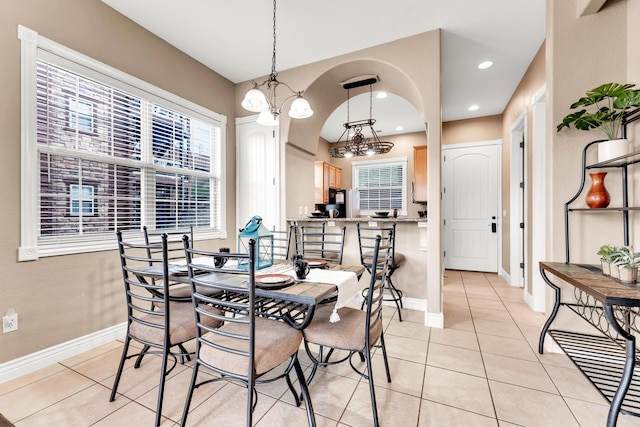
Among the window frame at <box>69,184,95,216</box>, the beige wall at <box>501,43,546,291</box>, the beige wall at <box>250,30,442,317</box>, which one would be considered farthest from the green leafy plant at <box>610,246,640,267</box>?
the window frame at <box>69,184,95,216</box>

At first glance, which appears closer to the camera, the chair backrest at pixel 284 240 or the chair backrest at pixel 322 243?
the chair backrest at pixel 322 243

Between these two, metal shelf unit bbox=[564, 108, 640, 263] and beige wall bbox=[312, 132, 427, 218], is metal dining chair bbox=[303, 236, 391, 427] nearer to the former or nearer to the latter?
metal shelf unit bbox=[564, 108, 640, 263]

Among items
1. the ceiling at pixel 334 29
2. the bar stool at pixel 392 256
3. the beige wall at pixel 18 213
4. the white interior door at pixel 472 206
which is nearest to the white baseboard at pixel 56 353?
the beige wall at pixel 18 213

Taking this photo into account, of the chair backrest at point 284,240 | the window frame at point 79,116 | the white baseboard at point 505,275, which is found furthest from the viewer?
the white baseboard at point 505,275

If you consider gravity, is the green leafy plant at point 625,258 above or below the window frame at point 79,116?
below

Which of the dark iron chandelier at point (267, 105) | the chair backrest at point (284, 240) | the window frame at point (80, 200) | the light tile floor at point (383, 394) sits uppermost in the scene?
the dark iron chandelier at point (267, 105)

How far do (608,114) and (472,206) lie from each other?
140 inches

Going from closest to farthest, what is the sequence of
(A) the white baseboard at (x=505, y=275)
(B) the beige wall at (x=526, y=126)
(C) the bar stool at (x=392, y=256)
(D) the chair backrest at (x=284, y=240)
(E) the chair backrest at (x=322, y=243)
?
(E) the chair backrest at (x=322, y=243) → (D) the chair backrest at (x=284, y=240) → (C) the bar stool at (x=392, y=256) → (B) the beige wall at (x=526, y=126) → (A) the white baseboard at (x=505, y=275)

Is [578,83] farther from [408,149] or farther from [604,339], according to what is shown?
[408,149]

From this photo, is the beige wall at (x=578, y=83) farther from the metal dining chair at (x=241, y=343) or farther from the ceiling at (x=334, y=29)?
the metal dining chair at (x=241, y=343)

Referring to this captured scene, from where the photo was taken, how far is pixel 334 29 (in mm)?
2820

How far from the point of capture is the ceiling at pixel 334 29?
2510mm

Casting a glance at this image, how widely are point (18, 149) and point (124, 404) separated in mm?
1897

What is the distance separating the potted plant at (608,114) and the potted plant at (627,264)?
0.68m
